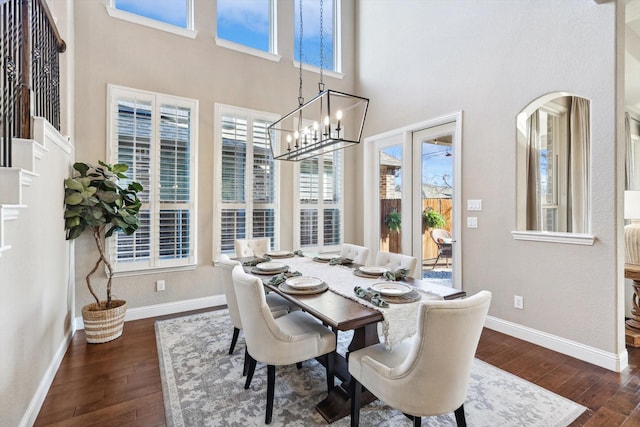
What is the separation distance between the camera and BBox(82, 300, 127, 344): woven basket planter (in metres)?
2.91

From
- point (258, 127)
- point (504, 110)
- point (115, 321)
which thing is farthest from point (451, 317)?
point (258, 127)

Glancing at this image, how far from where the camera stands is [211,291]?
13.3 feet

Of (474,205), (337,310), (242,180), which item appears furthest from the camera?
(242,180)

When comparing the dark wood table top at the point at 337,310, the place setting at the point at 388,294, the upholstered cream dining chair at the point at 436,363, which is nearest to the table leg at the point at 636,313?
the place setting at the point at 388,294

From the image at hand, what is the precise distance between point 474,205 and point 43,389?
407 centimetres

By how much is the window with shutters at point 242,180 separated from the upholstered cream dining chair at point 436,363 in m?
3.06

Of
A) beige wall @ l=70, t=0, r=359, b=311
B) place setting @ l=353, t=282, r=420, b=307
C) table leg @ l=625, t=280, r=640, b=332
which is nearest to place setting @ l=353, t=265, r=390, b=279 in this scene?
place setting @ l=353, t=282, r=420, b=307

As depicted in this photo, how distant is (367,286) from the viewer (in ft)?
7.25

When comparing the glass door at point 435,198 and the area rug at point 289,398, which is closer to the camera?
the area rug at point 289,398

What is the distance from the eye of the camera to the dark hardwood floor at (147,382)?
6.33ft

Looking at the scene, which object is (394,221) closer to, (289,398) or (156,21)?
(289,398)

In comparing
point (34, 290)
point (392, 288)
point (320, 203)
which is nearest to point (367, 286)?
point (392, 288)

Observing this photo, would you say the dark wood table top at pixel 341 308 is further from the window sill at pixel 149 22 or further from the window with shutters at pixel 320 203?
the window sill at pixel 149 22

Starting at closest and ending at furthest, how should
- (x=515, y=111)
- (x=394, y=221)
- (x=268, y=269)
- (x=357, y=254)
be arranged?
(x=268, y=269) → (x=515, y=111) → (x=357, y=254) → (x=394, y=221)
